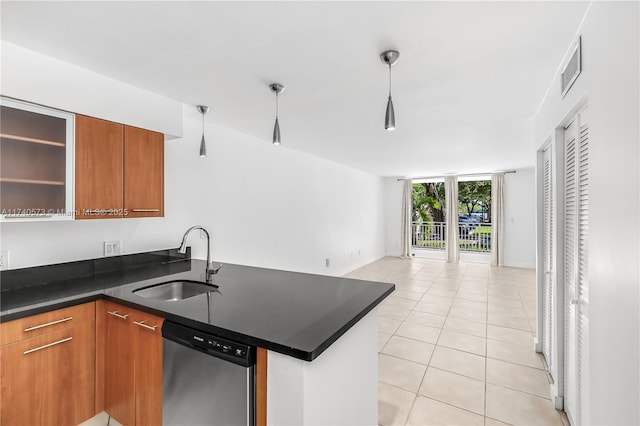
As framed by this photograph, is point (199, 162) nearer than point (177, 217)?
No

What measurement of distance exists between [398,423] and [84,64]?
315 centimetres

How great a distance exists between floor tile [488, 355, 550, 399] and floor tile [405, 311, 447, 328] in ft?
2.96

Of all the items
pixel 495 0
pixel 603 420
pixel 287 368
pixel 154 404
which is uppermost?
pixel 495 0

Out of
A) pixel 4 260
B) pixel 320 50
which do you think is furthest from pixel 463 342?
pixel 4 260

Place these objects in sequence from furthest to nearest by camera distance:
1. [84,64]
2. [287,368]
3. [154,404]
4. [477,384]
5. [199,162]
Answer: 1. [199,162]
2. [477,384]
3. [84,64]
4. [154,404]
5. [287,368]

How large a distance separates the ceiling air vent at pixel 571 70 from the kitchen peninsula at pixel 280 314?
1534 millimetres

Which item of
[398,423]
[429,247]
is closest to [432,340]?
[398,423]

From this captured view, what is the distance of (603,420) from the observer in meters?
1.17

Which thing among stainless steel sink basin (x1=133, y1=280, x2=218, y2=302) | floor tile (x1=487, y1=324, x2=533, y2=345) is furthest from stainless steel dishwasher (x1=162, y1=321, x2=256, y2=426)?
floor tile (x1=487, y1=324, x2=533, y2=345)

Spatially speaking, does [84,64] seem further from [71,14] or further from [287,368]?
[287,368]

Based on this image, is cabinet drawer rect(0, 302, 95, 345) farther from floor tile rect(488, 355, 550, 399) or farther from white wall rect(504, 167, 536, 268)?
white wall rect(504, 167, 536, 268)

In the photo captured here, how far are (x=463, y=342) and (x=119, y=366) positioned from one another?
122 inches

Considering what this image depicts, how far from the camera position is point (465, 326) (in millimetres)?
3586

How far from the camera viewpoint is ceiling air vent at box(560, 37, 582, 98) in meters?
1.49
